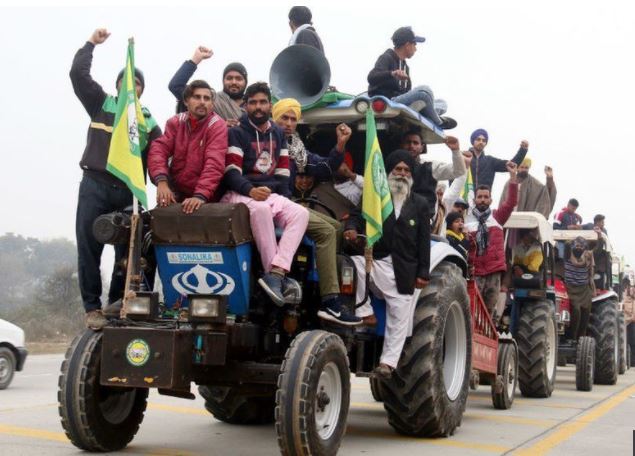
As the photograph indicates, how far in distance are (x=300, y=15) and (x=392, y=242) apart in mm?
3066

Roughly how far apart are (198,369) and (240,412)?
265 centimetres

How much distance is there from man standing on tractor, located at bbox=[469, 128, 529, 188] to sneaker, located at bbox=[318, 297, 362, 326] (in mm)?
6335

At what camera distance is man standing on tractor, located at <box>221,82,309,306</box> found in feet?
22.9

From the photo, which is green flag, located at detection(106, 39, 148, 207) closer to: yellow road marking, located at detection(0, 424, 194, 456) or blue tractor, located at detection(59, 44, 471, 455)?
blue tractor, located at detection(59, 44, 471, 455)

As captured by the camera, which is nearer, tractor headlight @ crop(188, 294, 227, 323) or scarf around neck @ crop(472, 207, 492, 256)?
tractor headlight @ crop(188, 294, 227, 323)

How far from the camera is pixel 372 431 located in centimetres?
916

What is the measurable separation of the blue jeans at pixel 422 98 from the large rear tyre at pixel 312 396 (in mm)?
2896

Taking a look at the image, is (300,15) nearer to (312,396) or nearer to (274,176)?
(274,176)

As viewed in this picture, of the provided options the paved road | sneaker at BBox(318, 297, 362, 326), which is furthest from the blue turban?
sneaker at BBox(318, 297, 362, 326)

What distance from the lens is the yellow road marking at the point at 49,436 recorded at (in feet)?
24.5

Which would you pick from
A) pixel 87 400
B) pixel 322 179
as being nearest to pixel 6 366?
pixel 322 179

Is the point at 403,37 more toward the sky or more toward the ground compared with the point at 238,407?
more toward the sky

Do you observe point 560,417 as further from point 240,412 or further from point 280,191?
point 280,191

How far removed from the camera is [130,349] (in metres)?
6.50
